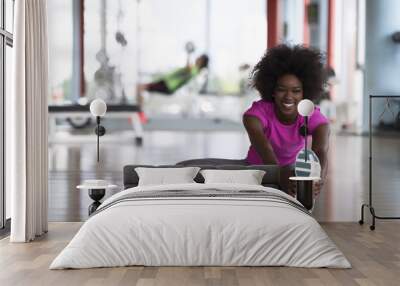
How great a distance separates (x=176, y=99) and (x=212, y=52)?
0.82m

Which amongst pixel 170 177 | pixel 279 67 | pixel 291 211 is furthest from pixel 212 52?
pixel 291 211

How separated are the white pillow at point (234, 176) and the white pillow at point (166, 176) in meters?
0.14

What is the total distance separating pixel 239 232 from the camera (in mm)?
4184

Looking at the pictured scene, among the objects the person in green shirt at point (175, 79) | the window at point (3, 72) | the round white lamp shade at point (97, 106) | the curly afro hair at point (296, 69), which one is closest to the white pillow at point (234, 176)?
the round white lamp shade at point (97, 106)

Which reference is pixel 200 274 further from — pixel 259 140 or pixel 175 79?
pixel 175 79

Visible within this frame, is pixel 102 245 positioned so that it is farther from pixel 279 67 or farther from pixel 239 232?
pixel 279 67

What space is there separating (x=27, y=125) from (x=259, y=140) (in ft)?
7.77

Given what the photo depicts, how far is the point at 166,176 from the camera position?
5684mm

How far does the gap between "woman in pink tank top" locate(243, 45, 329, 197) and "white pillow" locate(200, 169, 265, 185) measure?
34.1 inches

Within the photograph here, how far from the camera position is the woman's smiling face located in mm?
6711

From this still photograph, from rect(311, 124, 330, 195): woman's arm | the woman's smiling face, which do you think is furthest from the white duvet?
the woman's smiling face

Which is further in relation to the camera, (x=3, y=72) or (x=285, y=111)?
(x=285, y=111)

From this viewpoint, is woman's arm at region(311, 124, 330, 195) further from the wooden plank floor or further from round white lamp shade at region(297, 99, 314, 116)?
the wooden plank floor

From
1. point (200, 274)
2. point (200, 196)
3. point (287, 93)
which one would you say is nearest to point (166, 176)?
point (200, 196)
